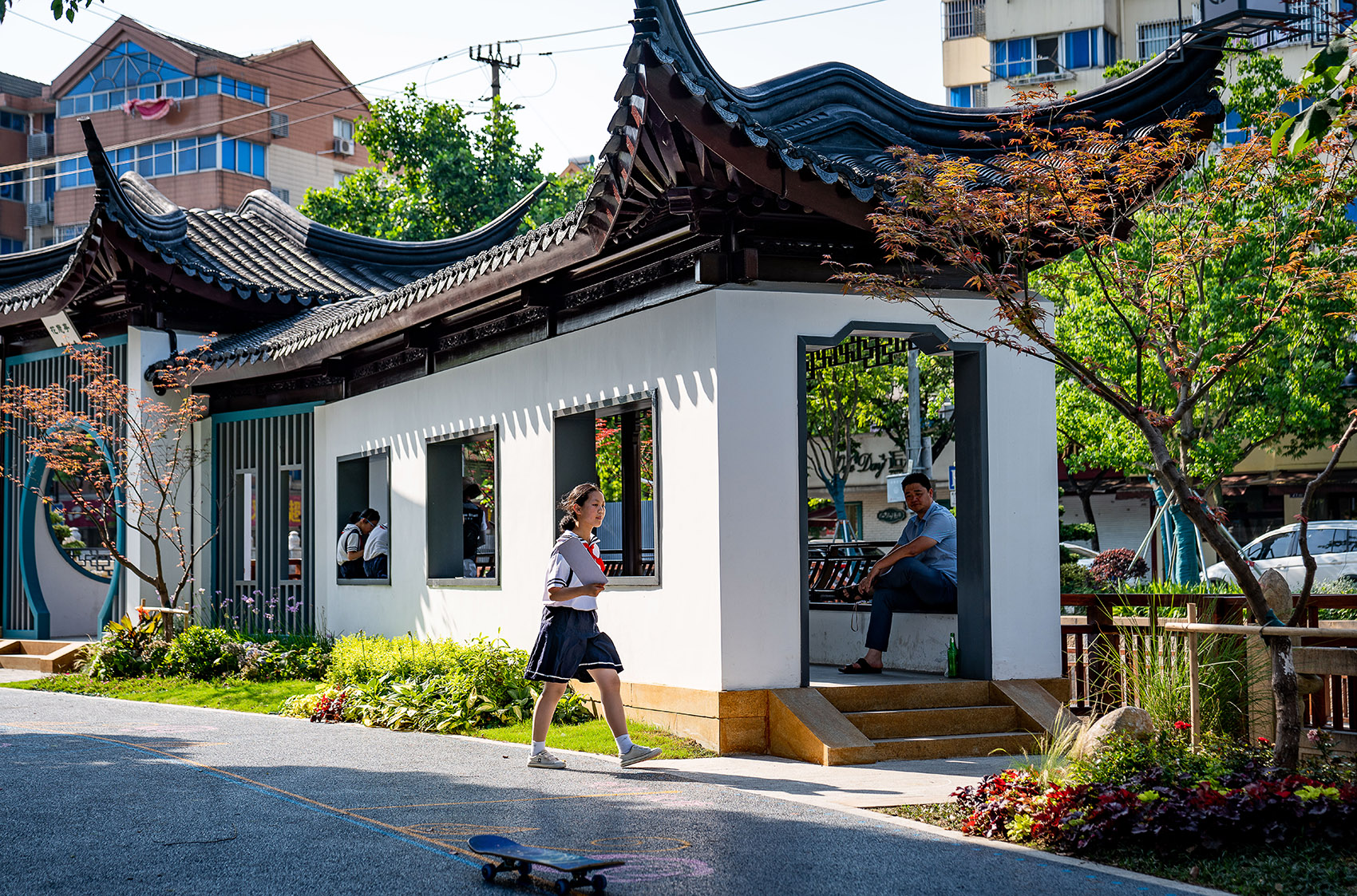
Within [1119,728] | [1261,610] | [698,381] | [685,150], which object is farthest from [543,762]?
[1261,610]

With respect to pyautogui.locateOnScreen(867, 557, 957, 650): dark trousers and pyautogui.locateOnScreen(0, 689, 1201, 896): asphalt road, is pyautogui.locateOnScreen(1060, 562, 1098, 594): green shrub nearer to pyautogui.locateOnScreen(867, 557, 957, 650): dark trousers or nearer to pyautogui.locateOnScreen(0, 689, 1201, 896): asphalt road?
pyautogui.locateOnScreen(867, 557, 957, 650): dark trousers

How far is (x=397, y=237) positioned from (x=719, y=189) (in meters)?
25.1

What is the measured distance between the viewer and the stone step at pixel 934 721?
8.82 metres

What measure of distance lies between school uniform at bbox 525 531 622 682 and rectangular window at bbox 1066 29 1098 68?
3292 cm

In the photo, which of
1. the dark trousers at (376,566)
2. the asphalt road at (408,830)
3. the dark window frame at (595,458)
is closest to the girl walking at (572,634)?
the asphalt road at (408,830)

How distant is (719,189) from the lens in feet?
28.0

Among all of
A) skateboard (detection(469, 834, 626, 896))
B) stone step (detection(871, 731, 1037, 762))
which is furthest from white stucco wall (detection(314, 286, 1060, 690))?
skateboard (detection(469, 834, 626, 896))

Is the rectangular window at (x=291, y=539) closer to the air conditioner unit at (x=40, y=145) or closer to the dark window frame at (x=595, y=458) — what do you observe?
the dark window frame at (x=595, y=458)

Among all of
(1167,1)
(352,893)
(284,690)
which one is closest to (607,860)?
(352,893)

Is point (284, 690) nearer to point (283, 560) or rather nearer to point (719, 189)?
point (283, 560)

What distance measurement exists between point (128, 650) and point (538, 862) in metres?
10.8

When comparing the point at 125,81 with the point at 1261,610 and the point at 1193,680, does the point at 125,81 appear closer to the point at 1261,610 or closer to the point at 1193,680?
the point at 1193,680

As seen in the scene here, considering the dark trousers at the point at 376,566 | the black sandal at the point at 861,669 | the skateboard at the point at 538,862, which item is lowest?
the skateboard at the point at 538,862

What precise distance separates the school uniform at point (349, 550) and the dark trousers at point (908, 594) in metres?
6.82
